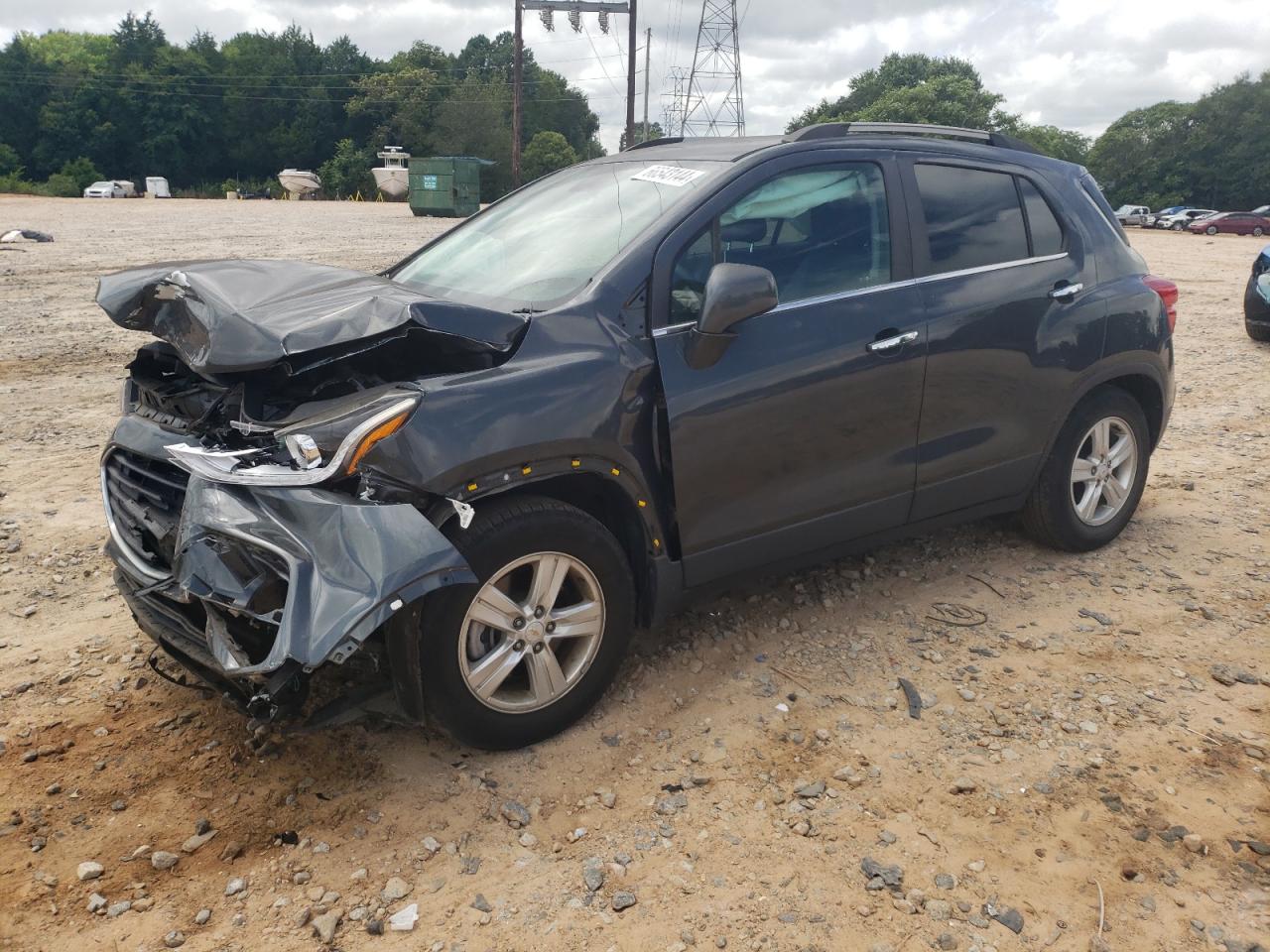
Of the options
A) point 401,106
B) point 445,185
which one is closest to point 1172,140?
point 445,185

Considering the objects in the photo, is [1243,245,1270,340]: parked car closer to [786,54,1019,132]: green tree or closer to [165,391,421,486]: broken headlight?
[165,391,421,486]: broken headlight

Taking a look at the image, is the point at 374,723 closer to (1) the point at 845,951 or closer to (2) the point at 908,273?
(1) the point at 845,951

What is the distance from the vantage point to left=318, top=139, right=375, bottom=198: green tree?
68.9 m

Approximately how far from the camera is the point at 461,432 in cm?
282

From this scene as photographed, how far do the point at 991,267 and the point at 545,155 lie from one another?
6477 centimetres

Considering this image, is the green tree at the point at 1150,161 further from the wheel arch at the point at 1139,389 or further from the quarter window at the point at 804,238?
the quarter window at the point at 804,238

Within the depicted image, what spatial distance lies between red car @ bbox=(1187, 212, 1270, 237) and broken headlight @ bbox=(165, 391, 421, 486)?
48511 millimetres

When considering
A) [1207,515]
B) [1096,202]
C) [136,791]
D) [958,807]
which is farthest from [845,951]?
[1207,515]

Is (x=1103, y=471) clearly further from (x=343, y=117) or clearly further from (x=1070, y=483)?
(x=343, y=117)

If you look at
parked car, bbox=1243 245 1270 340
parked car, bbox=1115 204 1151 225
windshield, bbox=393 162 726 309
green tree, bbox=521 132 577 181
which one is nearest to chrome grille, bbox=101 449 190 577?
windshield, bbox=393 162 726 309

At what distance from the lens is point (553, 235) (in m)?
3.78

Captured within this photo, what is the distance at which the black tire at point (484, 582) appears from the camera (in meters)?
2.85

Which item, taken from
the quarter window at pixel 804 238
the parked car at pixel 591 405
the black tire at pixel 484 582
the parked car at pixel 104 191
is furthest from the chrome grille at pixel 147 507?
the parked car at pixel 104 191

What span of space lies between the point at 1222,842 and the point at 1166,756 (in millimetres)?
441
